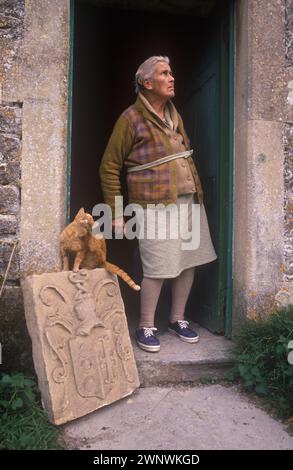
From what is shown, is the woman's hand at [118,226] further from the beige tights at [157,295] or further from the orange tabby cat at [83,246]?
the beige tights at [157,295]

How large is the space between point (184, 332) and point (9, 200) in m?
1.51

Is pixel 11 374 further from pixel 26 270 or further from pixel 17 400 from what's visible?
pixel 26 270

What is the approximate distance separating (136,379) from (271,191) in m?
1.54

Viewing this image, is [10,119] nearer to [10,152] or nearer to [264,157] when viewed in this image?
[10,152]

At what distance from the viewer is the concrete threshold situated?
293 cm

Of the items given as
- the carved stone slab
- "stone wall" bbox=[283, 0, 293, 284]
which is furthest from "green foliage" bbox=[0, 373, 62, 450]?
"stone wall" bbox=[283, 0, 293, 284]

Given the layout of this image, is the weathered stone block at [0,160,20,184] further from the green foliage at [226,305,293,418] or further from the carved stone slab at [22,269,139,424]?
the green foliage at [226,305,293,418]

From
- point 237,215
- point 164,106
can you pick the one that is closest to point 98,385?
point 237,215

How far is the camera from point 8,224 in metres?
2.82

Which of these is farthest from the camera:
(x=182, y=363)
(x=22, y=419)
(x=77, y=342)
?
(x=182, y=363)

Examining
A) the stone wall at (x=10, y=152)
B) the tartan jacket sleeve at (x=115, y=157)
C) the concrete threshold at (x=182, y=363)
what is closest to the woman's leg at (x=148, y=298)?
the concrete threshold at (x=182, y=363)

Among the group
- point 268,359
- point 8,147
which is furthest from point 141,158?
point 268,359

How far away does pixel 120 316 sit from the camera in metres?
2.85

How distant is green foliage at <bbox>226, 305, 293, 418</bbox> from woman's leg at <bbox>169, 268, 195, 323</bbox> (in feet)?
1.67
